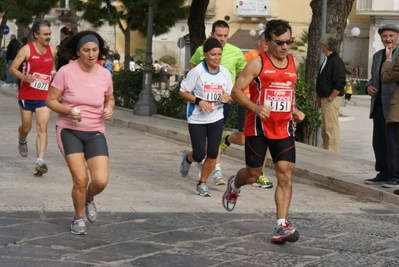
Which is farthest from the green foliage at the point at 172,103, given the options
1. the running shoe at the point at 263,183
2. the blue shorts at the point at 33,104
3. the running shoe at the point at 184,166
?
the running shoe at the point at 184,166

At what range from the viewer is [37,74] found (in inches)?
487

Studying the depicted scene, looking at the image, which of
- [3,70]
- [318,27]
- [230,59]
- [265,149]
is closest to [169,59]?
[3,70]

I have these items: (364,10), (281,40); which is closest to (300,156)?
(281,40)

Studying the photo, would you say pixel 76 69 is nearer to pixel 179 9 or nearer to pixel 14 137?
pixel 14 137

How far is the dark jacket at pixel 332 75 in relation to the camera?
14766 millimetres

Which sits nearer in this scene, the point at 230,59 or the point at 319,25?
the point at 230,59

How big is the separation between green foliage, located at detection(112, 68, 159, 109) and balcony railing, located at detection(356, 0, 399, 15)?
32510mm

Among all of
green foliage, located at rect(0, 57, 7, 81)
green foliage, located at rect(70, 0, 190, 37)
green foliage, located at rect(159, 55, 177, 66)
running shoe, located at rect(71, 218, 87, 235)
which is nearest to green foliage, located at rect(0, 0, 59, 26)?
green foliage, located at rect(0, 57, 7, 81)

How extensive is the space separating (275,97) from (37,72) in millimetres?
4571

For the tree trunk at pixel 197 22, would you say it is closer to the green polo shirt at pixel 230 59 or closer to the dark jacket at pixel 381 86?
the green polo shirt at pixel 230 59

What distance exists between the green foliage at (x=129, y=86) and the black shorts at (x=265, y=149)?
15.5 metres

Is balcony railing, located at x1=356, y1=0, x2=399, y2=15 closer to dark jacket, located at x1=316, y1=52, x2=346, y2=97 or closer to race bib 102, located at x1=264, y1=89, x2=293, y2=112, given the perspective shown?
dark jacket, located at x1=316, y1=52, x2=346, y2=97

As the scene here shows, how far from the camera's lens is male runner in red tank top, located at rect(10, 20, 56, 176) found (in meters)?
12.2

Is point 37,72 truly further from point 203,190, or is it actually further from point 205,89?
point 203,190
